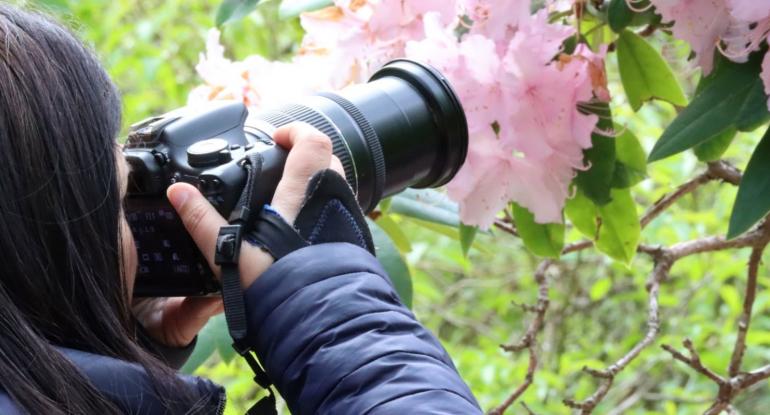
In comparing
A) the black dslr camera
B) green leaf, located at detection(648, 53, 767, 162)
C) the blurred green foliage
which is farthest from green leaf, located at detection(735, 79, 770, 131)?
the blurred green foliage

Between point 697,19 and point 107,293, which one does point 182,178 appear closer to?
point 107,293

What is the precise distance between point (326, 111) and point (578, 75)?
22 cm

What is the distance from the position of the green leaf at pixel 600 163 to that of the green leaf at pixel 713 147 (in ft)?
0.23

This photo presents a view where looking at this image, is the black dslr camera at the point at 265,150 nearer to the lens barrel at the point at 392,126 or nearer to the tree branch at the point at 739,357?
the lens barrel at the point at 392,126

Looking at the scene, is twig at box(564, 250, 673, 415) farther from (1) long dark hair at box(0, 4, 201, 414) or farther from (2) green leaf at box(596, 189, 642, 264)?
(1) long dark hair at box(0, 4, 201, 414)

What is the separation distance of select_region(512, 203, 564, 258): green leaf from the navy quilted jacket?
1.20 feet

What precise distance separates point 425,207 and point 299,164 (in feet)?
1.43

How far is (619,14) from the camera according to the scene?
92 centimetres

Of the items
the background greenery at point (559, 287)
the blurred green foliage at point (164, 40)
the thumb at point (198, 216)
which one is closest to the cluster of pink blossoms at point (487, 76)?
the thumb at point (198, 216)

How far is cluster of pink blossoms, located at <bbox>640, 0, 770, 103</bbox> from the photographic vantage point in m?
0.82

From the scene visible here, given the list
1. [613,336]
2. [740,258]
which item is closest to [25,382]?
[740,258]

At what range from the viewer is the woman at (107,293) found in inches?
26.1

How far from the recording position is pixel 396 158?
862 mm

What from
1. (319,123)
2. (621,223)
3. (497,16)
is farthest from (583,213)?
(319,123)
